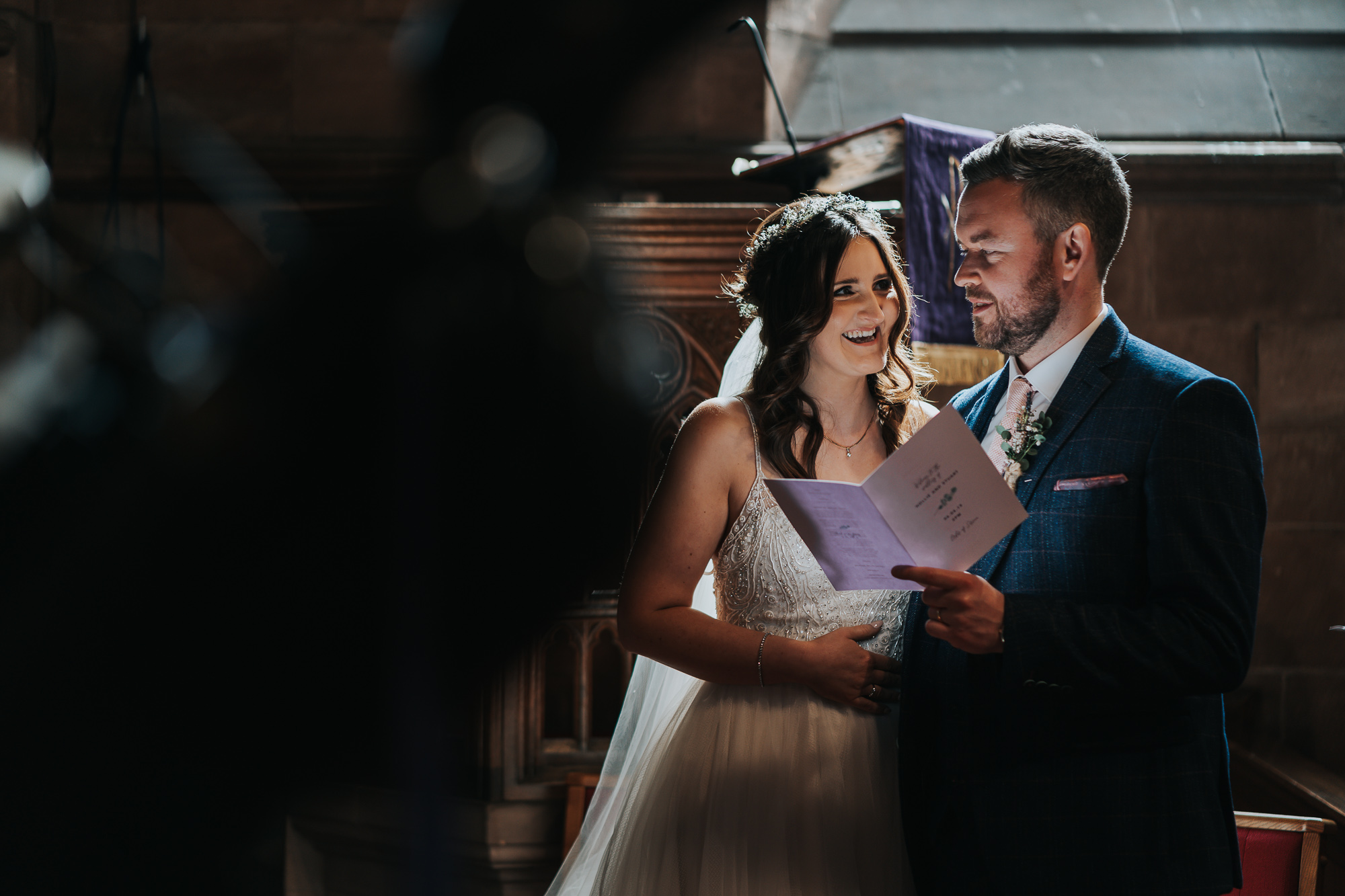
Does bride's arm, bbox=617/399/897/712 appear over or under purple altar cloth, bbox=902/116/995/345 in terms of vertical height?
under

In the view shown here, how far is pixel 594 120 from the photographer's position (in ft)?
13.3

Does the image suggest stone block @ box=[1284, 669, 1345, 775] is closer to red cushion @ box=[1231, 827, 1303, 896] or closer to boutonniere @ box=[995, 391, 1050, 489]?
red cushion @ box=[1231, 827, 1303, 896]

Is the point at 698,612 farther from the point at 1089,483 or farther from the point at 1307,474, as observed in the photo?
the point at 1307,474

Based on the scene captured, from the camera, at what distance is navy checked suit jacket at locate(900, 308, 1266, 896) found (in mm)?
1368

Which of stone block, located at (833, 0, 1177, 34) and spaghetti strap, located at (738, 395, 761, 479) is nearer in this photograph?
spaghetti strap, located at (738, 395, 761, 479)

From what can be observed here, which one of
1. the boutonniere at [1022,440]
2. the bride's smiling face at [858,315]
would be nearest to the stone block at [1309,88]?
the bride's smiling face at [858,315]

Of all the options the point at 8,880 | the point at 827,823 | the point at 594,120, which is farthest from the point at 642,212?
the point at 8,880

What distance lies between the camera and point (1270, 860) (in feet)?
7.61

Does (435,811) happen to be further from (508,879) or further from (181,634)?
(181,634)

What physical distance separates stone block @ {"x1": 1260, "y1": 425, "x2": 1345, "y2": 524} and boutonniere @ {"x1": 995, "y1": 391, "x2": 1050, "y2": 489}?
2894mm

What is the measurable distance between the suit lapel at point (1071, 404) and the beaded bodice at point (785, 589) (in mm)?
352

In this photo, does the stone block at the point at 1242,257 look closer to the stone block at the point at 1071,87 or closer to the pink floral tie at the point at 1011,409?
the stone block at the point at 1071,87

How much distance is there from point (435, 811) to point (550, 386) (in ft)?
5.11

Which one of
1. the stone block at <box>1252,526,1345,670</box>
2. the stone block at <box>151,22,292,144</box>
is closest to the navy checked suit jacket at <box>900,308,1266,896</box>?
the stone block at <box>1252,526,1345,670</box>
